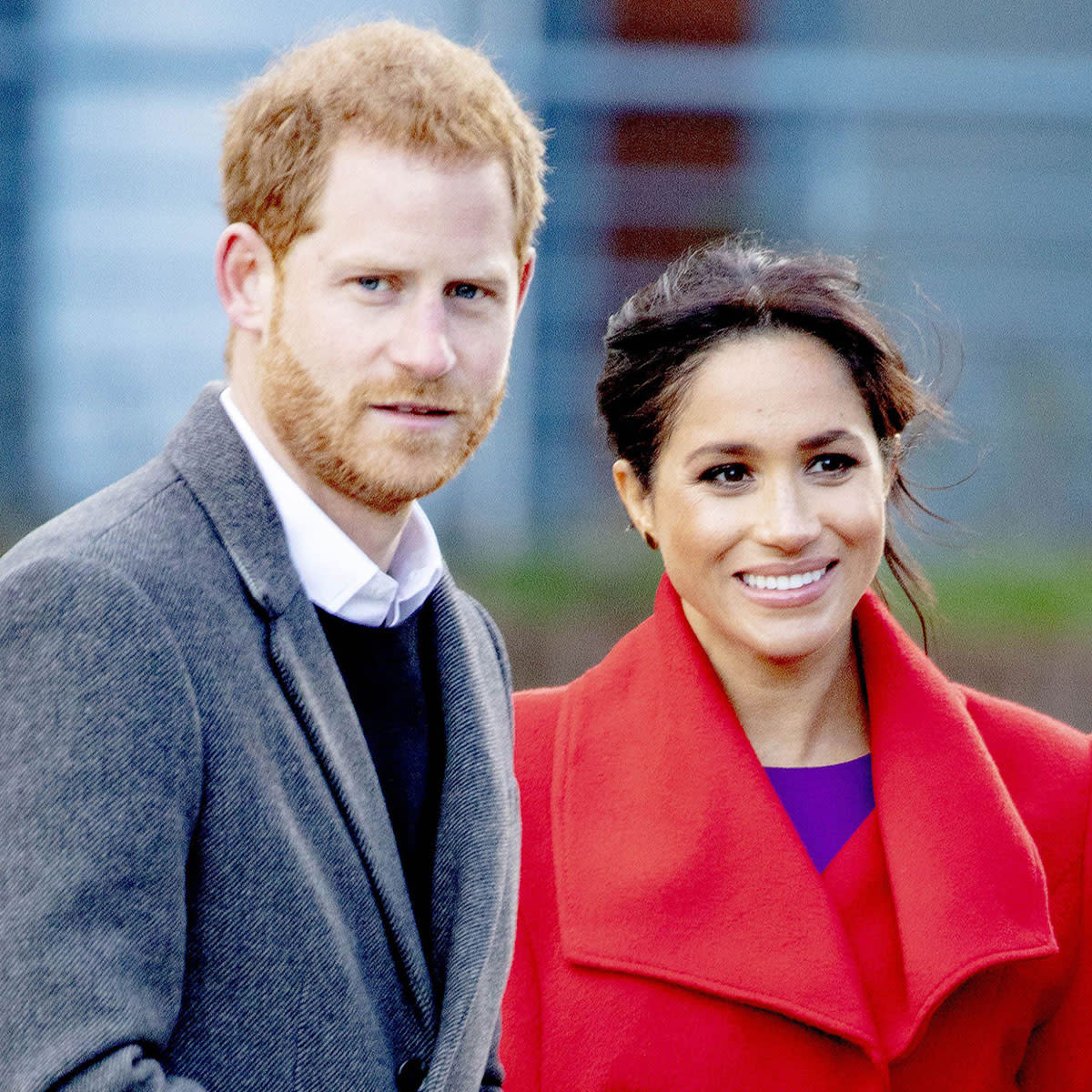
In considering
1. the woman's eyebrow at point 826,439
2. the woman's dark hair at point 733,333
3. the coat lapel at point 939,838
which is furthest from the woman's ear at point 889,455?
the coat lapel at point 939,838

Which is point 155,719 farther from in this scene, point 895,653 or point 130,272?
point 130,272

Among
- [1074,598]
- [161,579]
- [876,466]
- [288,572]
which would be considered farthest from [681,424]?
[1074,598]

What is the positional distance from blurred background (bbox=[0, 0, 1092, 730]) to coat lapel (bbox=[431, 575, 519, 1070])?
4157 millimetres

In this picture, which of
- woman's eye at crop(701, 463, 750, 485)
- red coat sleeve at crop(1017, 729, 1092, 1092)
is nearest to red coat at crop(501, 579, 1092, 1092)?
red coat sleeve at crop(1017, 729, 1092, 1092)

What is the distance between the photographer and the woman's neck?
2.25 meters

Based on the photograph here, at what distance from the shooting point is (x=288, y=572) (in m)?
1.63

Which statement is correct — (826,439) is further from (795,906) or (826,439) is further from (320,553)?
(320,553)

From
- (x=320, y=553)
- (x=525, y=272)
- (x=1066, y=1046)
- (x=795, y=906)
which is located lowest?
(x=1066, y=1046)

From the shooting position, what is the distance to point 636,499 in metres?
2.31

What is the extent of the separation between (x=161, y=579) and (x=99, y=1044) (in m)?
0.40

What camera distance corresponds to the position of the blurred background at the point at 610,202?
6.38m

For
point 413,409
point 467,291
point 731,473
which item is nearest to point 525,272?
point 467,291

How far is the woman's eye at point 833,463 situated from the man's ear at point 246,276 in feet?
2.60

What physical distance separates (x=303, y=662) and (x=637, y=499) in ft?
2.63
